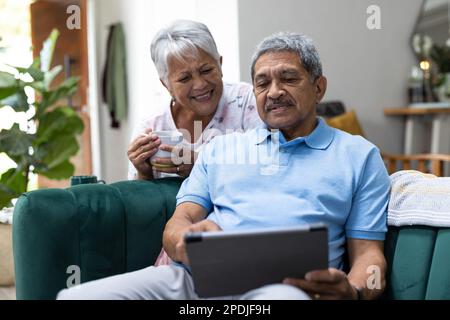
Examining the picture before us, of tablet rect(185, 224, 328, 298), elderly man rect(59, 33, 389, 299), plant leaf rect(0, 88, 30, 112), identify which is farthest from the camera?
plant leaf rect(0, 88, 30, 112)

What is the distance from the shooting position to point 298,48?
1471 millimetres

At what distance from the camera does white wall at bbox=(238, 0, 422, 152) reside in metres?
3.70

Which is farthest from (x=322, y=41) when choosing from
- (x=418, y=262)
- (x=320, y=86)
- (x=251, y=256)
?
(x=251, y=256)

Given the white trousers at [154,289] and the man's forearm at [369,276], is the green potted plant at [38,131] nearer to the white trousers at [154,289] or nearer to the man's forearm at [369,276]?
A: the white trousers at [154,289]

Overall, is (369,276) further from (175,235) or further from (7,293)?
(7,293)

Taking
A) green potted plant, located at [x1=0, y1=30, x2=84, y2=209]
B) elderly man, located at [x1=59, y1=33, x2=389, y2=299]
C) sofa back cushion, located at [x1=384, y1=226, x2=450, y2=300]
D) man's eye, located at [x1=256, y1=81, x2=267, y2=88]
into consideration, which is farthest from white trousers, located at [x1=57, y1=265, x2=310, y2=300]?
green potted plant, located at [x1=0, y1=30, x2=84, y2=209]

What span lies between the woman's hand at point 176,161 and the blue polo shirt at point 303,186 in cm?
18

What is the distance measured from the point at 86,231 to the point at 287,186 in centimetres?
58

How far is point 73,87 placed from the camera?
12.5ft

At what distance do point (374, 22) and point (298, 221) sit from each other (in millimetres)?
2969

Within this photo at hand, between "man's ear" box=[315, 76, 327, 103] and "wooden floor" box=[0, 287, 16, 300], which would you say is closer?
"man's ear" box=[315, 76, 327, 103]

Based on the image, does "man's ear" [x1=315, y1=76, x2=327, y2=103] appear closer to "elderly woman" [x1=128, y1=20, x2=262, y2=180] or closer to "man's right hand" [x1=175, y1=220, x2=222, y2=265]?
"elderly woman" [x1=128, y1=20, x2=262, y2=180]

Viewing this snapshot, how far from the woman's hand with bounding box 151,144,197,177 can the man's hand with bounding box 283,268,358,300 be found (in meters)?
0.67
